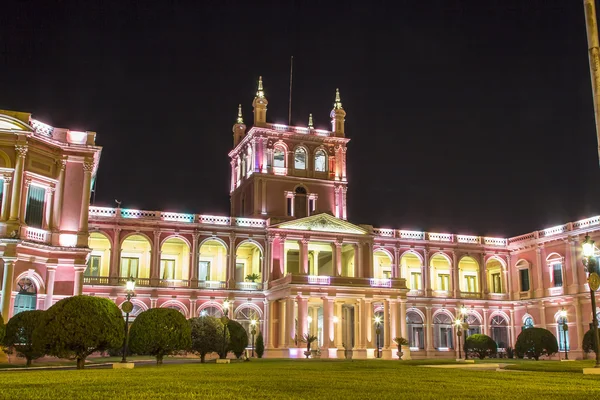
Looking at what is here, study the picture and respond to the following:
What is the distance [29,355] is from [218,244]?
2870cm

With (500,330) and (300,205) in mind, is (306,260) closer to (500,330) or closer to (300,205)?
(300,205)

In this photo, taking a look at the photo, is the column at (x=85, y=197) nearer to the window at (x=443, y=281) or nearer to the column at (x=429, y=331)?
the column at (x=429, y=331)

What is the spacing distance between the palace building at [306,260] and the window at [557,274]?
14cm

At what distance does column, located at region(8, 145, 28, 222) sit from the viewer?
34.1 meters

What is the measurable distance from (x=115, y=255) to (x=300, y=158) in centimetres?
1902

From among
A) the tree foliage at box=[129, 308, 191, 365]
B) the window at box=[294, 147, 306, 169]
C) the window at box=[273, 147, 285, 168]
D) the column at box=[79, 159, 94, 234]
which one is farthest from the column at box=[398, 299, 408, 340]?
the tree foliage at box=[129, 308, 191, 365]

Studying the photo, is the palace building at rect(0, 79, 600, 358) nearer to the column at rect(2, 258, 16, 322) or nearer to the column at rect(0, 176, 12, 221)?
the column at rect(0, 176, 12, 221)

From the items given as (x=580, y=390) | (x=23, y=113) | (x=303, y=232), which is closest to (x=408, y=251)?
(x=303, y=232)

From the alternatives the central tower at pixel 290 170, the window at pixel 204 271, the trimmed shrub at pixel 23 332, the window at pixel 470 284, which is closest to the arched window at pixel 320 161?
the central tower at pixel 290 170

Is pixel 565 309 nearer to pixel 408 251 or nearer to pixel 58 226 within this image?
pixel 408 251

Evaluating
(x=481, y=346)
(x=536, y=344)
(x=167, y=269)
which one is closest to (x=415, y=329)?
(x=481, y=346)

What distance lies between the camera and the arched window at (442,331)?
59125mm

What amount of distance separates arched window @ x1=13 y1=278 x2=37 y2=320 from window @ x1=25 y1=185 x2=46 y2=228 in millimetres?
3203

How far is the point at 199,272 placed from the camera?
182ft
